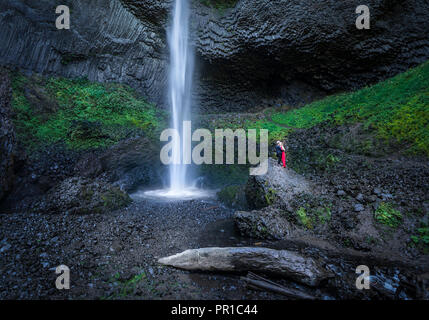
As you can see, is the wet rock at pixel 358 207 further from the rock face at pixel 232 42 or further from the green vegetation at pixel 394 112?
the rock face at pixel 232 42

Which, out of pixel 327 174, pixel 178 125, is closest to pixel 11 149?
pixel 178 125

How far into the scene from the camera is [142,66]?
17.0 meters

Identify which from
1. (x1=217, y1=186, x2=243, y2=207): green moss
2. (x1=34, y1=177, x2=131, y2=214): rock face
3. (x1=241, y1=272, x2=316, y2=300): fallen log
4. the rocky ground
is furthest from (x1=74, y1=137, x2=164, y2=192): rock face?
(x1=241, y1=272, x2=316, y2=300): fallen log

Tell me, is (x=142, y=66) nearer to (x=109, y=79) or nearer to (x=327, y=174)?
(x=109, y=79)

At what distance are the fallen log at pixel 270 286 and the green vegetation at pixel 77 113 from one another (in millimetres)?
8839

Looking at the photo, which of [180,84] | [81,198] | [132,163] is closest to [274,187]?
[81,198]

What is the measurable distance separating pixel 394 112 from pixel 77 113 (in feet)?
51.2

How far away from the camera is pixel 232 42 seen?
17.1 metres

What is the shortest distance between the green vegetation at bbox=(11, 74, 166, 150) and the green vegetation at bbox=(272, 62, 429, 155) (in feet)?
34.6

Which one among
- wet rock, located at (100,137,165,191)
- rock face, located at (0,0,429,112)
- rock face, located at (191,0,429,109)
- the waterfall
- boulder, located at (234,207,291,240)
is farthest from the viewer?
the waterfall

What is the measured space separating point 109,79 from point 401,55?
74.2 ft

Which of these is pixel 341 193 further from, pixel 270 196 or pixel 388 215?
pixel 270 196

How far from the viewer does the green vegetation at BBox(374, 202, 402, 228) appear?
5.19 metres

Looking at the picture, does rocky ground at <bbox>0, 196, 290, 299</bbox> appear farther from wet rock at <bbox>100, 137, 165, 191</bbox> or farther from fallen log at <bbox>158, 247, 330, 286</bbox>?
wet rock at <bbox>100, 137, 165, 191</bbox>
